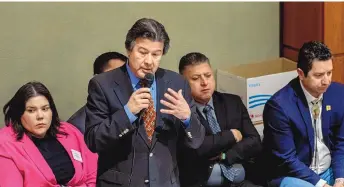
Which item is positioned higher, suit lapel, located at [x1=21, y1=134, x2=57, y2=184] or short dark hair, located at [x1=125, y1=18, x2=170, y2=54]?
short dark hair, located at [x1=125, y1=18, x2=170, y2=54]

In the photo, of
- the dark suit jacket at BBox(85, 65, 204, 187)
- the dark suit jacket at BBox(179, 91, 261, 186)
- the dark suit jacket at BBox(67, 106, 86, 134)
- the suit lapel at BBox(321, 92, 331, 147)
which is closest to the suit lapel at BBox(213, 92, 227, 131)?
the dark suit jacket at BBox(179, 91, 261, 186)

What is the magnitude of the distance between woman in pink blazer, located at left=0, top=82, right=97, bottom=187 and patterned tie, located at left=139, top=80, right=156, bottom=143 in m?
0.84

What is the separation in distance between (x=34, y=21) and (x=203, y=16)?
1343 mm

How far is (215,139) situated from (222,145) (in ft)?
0.19

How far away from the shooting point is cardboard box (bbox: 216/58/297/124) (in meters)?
4.40

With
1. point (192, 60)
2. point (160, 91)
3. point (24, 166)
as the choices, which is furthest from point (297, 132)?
point (24, 166)

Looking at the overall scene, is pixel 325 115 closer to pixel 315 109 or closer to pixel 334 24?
pixel 315 109

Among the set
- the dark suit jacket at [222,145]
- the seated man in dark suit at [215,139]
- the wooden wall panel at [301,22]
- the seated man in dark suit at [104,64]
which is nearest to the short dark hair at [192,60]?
the seated man in dark suit at [215,139]

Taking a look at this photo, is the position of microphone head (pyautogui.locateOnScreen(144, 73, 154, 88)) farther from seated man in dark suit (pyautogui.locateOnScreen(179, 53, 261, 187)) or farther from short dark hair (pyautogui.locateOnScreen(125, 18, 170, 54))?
seated man in dark suit (pyautogui.locateOnScreen(179, 53, 261, 187))

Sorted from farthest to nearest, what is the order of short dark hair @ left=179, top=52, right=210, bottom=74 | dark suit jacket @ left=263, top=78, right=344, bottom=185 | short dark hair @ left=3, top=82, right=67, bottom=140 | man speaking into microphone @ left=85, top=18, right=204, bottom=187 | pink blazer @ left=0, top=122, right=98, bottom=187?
1. short dark hair @ left=179, top=52, right=210, bottom=74
2. dark suit jacket @ left=263, top=78, right=344, bottom=185
3. short dark hair @ left=3, top=82, right=67, bottom=140
4. pink blazer @ left=0, top=122, right=98, bottom=187
5. man speaking into microphone @ left=85, top=18, right=204, bottom=187

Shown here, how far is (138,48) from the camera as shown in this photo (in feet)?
8.58

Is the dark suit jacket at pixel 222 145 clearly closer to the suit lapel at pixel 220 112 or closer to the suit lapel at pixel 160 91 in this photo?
the suit lapel at pixel 220 112

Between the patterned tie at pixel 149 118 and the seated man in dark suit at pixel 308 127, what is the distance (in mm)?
1093

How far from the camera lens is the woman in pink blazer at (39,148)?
10.4 ft
